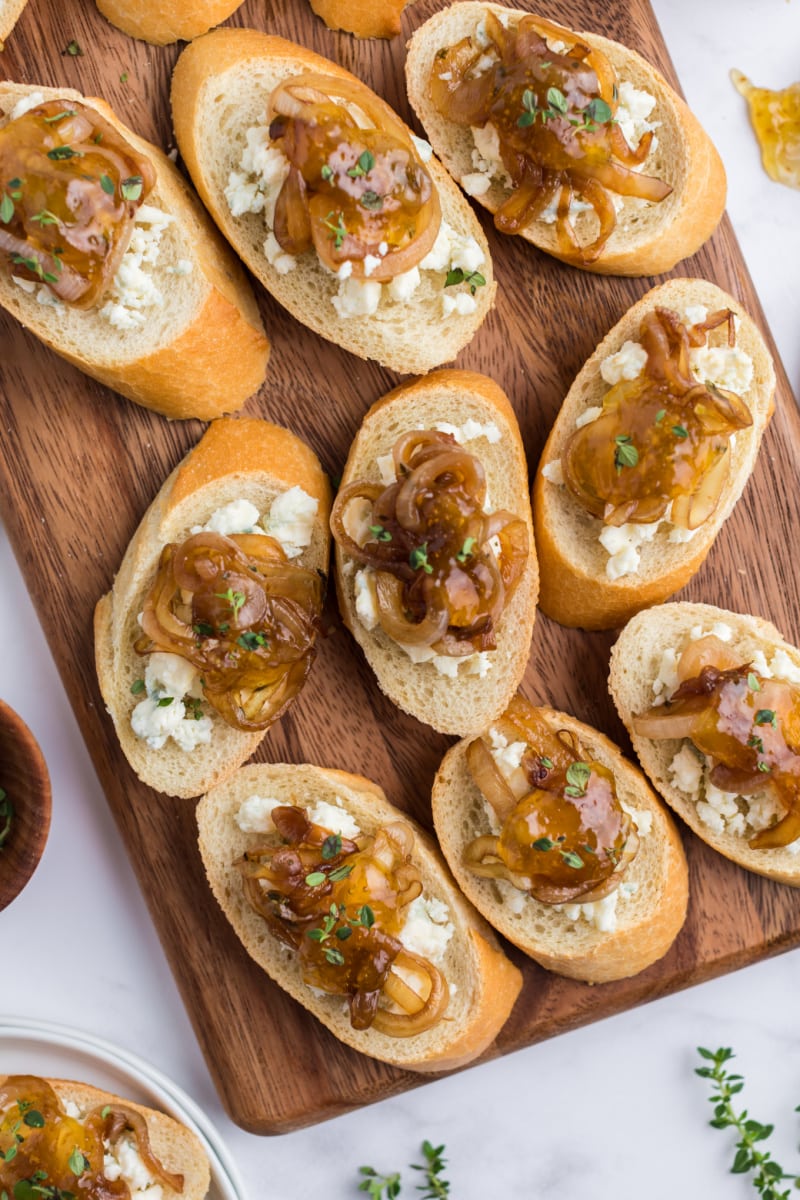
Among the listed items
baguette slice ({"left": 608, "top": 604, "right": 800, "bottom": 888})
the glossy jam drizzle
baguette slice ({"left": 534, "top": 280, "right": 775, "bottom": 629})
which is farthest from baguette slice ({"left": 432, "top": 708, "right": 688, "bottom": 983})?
the glossy jam drizzle

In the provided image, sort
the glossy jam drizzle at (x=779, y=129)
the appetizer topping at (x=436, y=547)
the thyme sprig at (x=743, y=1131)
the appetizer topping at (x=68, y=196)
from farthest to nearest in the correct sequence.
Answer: the glossy jam drizzle at (x=779, y=129) < the thyme sprig at (x=743, y=1131) < the appetizer topping at (x=436, y=547) < the appetizer topping at (x=68, y=196)

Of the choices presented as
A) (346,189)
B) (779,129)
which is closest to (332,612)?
(346,189)

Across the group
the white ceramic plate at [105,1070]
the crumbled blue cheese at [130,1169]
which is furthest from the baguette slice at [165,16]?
the crumbled blue cheese at [130,1169]

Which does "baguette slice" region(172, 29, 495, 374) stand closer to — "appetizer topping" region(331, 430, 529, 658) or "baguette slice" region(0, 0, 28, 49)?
"appetizer topping" region(331, 430, 529, 658)

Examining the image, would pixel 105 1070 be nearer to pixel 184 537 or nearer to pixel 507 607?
pixel 184 537

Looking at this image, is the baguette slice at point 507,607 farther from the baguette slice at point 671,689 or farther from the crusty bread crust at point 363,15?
the crusty bread crust at point 363,15

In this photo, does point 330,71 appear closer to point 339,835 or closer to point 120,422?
point 120,422

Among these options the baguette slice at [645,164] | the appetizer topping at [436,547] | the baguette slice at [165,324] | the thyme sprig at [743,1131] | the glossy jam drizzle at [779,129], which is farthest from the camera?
the glossy jam drizzle at [779,129]
